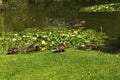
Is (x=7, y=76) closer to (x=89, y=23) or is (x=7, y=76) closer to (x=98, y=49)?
(x=98, y=49)

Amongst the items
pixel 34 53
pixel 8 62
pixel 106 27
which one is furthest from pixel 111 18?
pixel 8 62

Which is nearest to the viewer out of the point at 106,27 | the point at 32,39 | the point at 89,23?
the point at 32,39

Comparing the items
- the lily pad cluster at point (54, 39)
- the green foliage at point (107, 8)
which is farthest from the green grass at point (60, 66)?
the green foliage at point (107, 8)

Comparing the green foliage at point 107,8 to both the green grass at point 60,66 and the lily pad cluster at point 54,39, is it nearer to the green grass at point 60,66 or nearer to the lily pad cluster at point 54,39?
the lily pad cluster at point 54,39

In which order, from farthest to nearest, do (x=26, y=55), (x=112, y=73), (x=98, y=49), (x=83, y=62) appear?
(x=98, y=49) < (x=26, y=55) < (x=83, y=62) < (x=112, y=73)

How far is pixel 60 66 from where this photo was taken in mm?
21891

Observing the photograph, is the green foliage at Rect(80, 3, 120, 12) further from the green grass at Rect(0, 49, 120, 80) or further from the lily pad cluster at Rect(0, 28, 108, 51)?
the green grass at Rect(0, 49, 120, 80)

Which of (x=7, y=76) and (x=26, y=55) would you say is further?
(x=26, y=55)

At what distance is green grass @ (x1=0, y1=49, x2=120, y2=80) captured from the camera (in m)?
20.0

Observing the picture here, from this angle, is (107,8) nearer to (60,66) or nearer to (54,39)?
(54,39)

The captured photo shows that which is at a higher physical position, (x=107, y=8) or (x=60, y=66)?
(x=60, y=66)

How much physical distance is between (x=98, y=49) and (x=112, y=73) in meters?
9.67

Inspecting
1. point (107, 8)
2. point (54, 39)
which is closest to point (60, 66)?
point (54, 39)

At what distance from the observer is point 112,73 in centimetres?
1986
